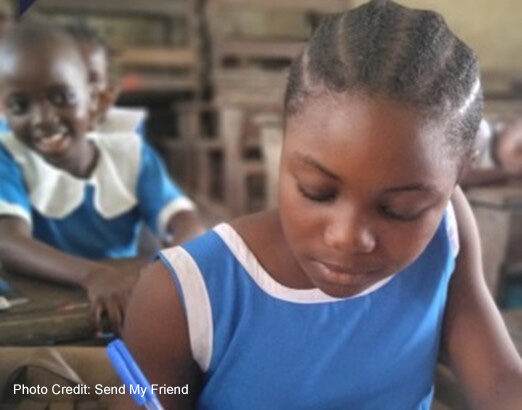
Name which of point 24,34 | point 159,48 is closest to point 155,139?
point 159,48

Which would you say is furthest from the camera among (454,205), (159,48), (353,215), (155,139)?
(155,139)

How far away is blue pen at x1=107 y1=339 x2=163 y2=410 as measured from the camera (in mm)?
498

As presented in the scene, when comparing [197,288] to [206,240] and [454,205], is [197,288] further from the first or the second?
[454,205]

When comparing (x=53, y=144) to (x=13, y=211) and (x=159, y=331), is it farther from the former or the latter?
(x=159, y=331)

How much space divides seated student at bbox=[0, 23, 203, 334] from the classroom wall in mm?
654

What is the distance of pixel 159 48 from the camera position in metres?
3.85

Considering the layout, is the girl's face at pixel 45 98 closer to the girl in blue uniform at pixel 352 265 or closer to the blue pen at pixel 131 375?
the girl in blue uniform at pixel 352 265

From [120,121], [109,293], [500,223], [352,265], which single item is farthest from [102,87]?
[352,265]

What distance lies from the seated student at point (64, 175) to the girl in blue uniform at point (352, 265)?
0.44 m

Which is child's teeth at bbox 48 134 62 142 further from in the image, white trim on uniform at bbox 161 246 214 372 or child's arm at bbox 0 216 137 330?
white trim on uniform at bbox 161 246 214 372

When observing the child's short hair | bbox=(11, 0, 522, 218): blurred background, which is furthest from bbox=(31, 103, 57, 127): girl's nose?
bbox=(11, 0, 522, 218): blurred background

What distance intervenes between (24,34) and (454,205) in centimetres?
90

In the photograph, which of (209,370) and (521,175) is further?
(521,175)

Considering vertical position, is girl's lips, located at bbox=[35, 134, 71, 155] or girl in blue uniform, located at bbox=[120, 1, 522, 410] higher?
girl in blue uniform, located at bbox=[120, 1, 522, 410]
